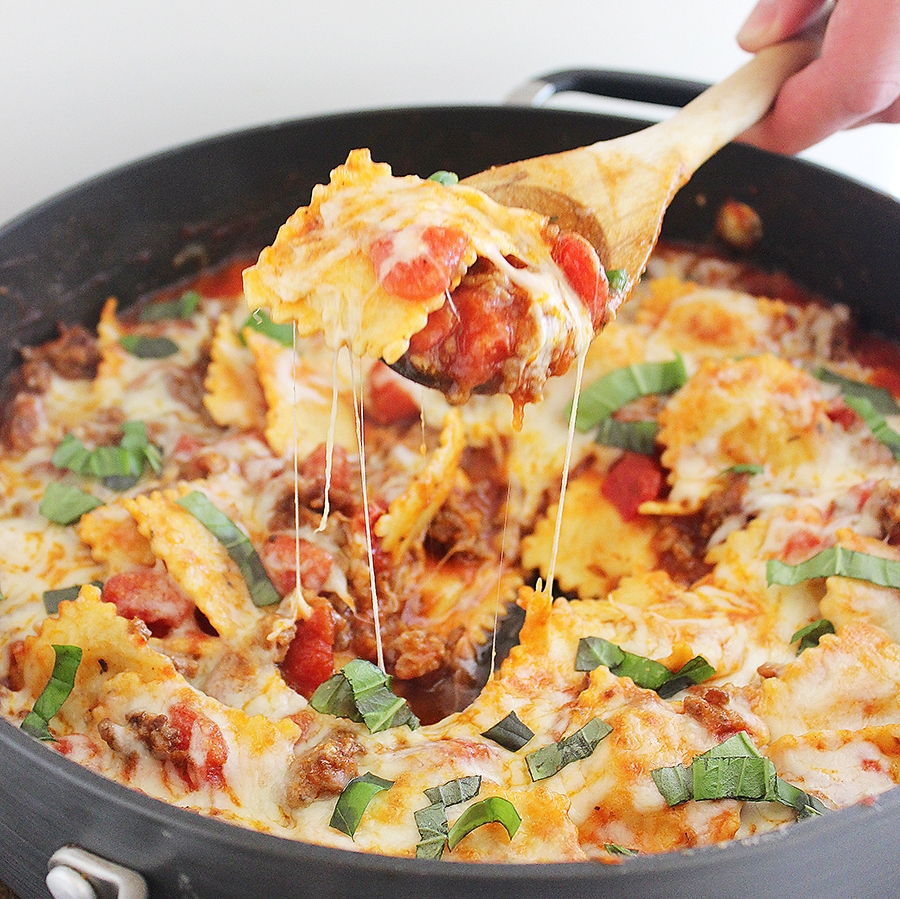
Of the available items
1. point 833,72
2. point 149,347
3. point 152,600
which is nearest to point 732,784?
point 152,600

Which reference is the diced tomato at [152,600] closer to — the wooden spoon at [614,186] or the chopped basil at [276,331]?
the chopped basil at [276,331]

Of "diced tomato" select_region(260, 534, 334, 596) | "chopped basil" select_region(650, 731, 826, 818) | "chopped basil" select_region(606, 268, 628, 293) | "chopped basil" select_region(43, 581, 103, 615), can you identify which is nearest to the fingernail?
"chopped basil" select_region(606, 268, 628, 293)

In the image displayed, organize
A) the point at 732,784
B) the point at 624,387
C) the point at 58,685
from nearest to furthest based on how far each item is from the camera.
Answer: the point at 732,784
the point at 58,685
the point at 624,387

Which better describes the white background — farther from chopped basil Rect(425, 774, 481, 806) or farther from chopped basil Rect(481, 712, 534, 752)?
chopped basil Rect(425, 774, 481, 806)

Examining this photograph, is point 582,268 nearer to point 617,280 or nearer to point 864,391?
point 617,280

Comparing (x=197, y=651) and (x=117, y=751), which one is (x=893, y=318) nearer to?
(x=197, y=651)

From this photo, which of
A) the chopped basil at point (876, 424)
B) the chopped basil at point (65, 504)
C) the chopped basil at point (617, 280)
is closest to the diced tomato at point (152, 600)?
the chopped basil at point (65, 504)
